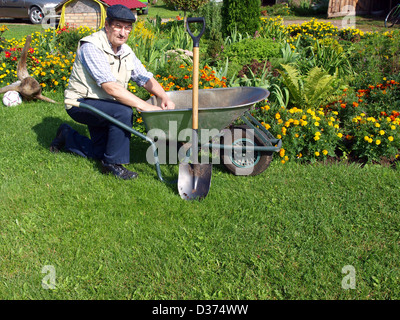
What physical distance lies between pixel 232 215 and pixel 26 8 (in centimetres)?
1427

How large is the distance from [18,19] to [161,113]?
1560cm

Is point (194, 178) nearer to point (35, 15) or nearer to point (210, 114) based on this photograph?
point (210, 114)

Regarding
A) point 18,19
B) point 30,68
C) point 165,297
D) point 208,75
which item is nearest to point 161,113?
point 165,297

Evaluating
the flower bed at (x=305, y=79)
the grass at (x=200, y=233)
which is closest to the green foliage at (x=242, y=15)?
the flower bed at (x=305, y=79)

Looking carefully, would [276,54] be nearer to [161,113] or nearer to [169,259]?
[161,113]

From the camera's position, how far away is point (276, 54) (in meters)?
5.59

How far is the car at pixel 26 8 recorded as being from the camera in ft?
45.0

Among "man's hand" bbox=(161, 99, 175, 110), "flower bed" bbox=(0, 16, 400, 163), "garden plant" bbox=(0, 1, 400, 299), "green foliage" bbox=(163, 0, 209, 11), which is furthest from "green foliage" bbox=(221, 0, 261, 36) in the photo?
"man's hand" bbox=(161, 99, 175, 110)

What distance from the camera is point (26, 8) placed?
13.8 meters

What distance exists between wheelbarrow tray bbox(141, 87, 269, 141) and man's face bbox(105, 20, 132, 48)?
0.65 metres

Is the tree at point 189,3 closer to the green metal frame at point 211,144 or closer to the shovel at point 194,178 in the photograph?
the green metal frame at point 211,144

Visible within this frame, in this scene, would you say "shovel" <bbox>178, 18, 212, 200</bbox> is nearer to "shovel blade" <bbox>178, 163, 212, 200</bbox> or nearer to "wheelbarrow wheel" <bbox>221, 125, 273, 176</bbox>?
"shovel blade" <bbox>178, 163, 212, 200</bbox>

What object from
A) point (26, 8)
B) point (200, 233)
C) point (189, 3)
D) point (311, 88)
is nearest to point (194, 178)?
point (200, 233)

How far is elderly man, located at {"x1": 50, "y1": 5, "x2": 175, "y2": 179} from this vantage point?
2.92 m
